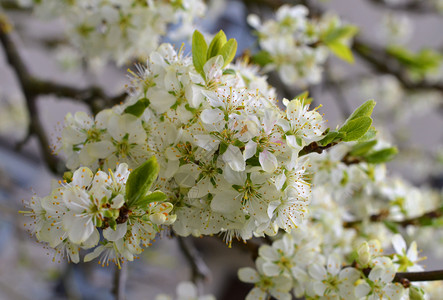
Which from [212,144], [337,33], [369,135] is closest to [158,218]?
[212,144]

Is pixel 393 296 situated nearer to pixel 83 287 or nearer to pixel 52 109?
pixel 83 287

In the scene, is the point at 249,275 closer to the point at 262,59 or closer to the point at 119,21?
the point at 262,59

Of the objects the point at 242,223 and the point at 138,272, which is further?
the point at 138,272

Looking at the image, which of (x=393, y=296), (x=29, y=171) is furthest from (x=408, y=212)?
(x=29, y=171)

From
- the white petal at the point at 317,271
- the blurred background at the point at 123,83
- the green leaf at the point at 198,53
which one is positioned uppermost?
the green leaf at the point at 198,53

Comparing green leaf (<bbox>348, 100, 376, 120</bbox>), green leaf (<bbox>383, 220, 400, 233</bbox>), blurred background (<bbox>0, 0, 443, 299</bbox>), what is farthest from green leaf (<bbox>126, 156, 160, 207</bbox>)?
blurred background (<bbox>0, 0, 443, 299</bbox>)

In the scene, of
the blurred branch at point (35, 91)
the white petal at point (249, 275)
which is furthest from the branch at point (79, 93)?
the white petal at point (249, 275)

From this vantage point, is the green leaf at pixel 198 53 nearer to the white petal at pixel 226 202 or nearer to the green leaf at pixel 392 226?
the white petal at pixel 226 202

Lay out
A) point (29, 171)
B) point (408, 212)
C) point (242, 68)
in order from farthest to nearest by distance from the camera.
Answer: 1. point (29, 171)
2. point (408, 212)
3. point (242, 68)

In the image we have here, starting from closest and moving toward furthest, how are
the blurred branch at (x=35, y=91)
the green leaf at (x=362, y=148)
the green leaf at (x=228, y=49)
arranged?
the green leaf at (x=228, y=49) → the green leaf at (x=362, y=148) → the blurred branch at (x=35, y=91)
